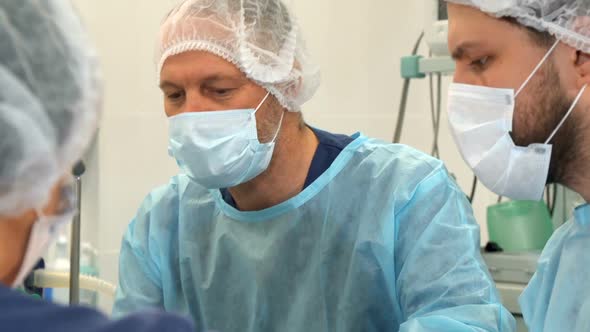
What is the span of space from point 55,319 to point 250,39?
3.49 ft

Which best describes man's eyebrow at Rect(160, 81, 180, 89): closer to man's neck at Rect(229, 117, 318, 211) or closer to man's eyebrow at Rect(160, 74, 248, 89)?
man's eyebrow at Rect(160, 74, 248, 89)

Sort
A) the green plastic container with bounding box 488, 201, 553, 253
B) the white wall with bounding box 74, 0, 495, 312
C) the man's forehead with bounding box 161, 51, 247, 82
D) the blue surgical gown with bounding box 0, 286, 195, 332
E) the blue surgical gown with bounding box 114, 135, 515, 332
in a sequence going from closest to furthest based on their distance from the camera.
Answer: the blue surgical gown with bounding box 0, 286, 195, 332
the blue surgical gown with bounding box 114, 135, 515, 332
the man's forehead with bounding box 161, 51, 247, 82
the green plastic container with bounding box 488, 201, 553, 253
the white wall with bounding box 74, 0, 495, 312

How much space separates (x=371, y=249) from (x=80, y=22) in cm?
89

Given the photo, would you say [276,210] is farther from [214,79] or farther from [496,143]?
[496,143]

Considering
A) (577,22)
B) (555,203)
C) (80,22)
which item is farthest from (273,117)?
(555,203)

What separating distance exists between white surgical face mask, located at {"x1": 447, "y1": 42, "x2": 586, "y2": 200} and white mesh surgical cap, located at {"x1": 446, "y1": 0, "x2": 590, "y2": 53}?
0.03m

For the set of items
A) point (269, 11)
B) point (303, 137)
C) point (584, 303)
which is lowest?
point (584, 303)

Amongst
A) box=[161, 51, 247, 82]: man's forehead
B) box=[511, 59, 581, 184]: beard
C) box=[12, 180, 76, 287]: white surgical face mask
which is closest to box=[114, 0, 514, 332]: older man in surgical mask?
box=[161, 51, 247, 82]: man's forehead

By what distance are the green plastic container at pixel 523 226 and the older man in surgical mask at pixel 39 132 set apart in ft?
5.77

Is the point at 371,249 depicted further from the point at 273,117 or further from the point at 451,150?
the point at 451,150

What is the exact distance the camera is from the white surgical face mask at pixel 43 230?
35.7 inches

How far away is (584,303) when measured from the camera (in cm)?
142

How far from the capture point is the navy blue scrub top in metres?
1.82

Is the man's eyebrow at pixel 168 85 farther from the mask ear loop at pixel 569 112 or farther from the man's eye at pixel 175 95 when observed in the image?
the mask ear loop at pixel 569 112
